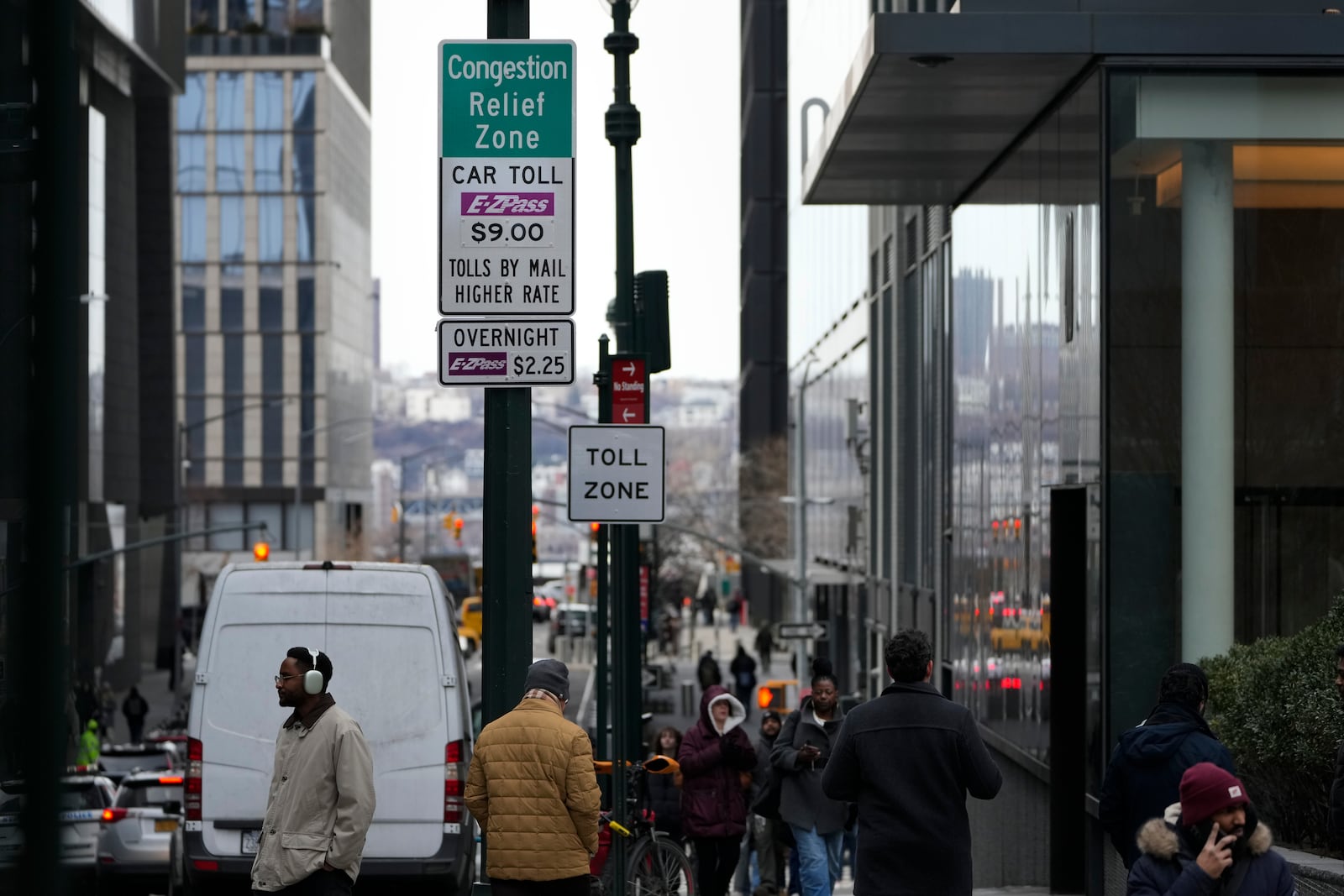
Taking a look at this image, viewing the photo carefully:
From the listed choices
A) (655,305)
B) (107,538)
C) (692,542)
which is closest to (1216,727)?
(655,305)

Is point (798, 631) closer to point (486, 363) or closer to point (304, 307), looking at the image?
point (486, 363)

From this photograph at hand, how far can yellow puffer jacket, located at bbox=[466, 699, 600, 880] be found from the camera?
750 centimetres

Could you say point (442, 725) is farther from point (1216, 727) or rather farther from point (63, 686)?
point (63, 686)

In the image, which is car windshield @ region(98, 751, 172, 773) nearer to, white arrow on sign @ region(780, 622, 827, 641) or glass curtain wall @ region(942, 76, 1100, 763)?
glass curtain wall @ region(942, 76, 1100, 763)

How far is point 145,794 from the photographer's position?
18.4m

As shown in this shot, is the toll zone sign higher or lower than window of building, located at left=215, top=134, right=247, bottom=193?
lower

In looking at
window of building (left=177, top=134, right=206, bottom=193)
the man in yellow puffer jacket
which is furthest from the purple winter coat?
window of building (left=177, top=134, right=206, bottom=193)

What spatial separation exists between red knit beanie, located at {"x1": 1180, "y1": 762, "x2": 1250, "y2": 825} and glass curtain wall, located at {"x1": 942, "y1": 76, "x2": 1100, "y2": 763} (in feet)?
26.1

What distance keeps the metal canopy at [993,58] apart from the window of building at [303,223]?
341ft

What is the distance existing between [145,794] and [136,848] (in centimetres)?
141

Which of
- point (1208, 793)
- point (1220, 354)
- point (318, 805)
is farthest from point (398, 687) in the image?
point (1208, 793)

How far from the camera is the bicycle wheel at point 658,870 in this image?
488 inches

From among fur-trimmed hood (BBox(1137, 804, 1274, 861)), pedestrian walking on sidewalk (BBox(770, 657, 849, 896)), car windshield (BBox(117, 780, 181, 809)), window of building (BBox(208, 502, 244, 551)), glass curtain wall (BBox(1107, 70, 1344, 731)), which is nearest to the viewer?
fur-trimmed hood (BBox(1137, 804, 1274, 861))

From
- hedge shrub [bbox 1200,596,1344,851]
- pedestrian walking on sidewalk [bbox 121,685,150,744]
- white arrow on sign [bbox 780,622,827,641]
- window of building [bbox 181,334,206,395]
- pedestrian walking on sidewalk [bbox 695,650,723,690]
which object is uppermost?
window of building [bbox 181,334,206,395]
